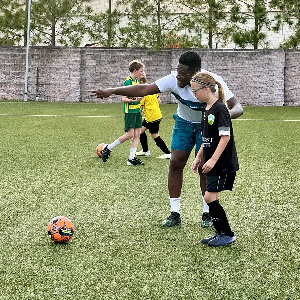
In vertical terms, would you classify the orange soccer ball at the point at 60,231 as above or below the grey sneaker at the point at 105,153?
below

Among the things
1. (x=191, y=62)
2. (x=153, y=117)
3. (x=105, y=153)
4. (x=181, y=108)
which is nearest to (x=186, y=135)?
(x=181, y=108)

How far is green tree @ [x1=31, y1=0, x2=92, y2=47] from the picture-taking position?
29.4 metres

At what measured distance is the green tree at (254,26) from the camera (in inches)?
1113

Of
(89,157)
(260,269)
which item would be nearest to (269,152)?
(89,157)

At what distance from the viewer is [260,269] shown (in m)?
4.45

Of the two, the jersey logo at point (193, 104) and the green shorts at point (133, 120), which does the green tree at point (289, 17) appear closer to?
the green shorts at point (133, 120)

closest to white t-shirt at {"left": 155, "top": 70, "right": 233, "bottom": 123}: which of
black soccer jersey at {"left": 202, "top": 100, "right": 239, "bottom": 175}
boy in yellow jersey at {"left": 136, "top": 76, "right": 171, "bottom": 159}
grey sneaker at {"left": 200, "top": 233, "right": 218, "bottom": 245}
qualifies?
black soccer jersey at {"left": 202, "top": 100, "right": 239, "bottom": 175}

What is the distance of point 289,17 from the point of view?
28.3 meters

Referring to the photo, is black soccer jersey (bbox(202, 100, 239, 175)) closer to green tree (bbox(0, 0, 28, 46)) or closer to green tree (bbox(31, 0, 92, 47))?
green tree (bbox(31, 0, 92, 47))

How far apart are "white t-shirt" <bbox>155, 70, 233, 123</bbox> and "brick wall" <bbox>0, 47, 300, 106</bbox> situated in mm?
21610

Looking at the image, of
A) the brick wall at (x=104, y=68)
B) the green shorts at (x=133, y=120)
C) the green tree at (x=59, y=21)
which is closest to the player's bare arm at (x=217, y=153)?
the green shorts at (x=133, y=120)

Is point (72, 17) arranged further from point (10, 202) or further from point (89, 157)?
point (10, 202)

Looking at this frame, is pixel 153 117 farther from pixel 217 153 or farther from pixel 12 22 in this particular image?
pixel 12 22

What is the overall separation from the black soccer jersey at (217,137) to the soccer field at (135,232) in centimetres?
70
